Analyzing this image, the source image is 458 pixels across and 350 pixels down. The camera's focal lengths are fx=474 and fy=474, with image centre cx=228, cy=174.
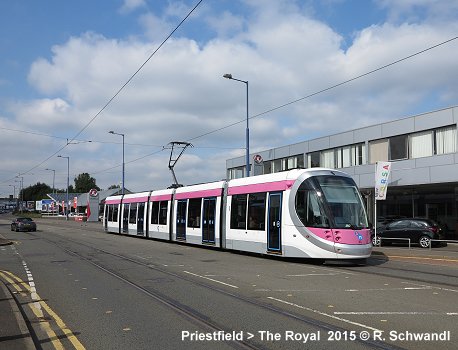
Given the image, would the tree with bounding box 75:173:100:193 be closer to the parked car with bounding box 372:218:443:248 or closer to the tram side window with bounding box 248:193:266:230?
the parked car with bounding box 372:218:443:248

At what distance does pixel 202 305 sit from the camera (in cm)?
871

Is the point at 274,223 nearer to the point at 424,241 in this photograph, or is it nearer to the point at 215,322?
the point at 215,322

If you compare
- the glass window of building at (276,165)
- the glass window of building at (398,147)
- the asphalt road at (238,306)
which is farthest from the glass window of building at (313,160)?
the asphalt road at (238,306)

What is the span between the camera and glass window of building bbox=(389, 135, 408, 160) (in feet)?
105

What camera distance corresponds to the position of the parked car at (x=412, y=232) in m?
25.4

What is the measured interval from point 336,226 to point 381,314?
7395mm

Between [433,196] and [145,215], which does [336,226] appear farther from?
[433,196]

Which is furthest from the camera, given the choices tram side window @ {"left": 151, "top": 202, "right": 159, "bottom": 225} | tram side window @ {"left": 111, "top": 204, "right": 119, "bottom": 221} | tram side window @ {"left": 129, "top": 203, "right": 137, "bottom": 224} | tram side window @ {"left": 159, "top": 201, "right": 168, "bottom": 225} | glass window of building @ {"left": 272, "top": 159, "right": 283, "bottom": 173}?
glass window of building @ {"left": 272, "top": 159, "right": 283, "bottom": 173}

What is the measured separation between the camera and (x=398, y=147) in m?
32.5

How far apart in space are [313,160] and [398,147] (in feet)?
32.0

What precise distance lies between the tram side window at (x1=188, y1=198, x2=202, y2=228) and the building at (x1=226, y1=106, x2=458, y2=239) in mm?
13136

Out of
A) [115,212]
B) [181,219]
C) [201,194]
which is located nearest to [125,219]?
[115,212]

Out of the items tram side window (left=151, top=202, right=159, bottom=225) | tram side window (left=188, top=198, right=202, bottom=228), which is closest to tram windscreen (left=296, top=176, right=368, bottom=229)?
tram side window (left=188, top=198, right=202, bottom=228)

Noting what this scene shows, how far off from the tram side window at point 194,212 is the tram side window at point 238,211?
3.42 m
